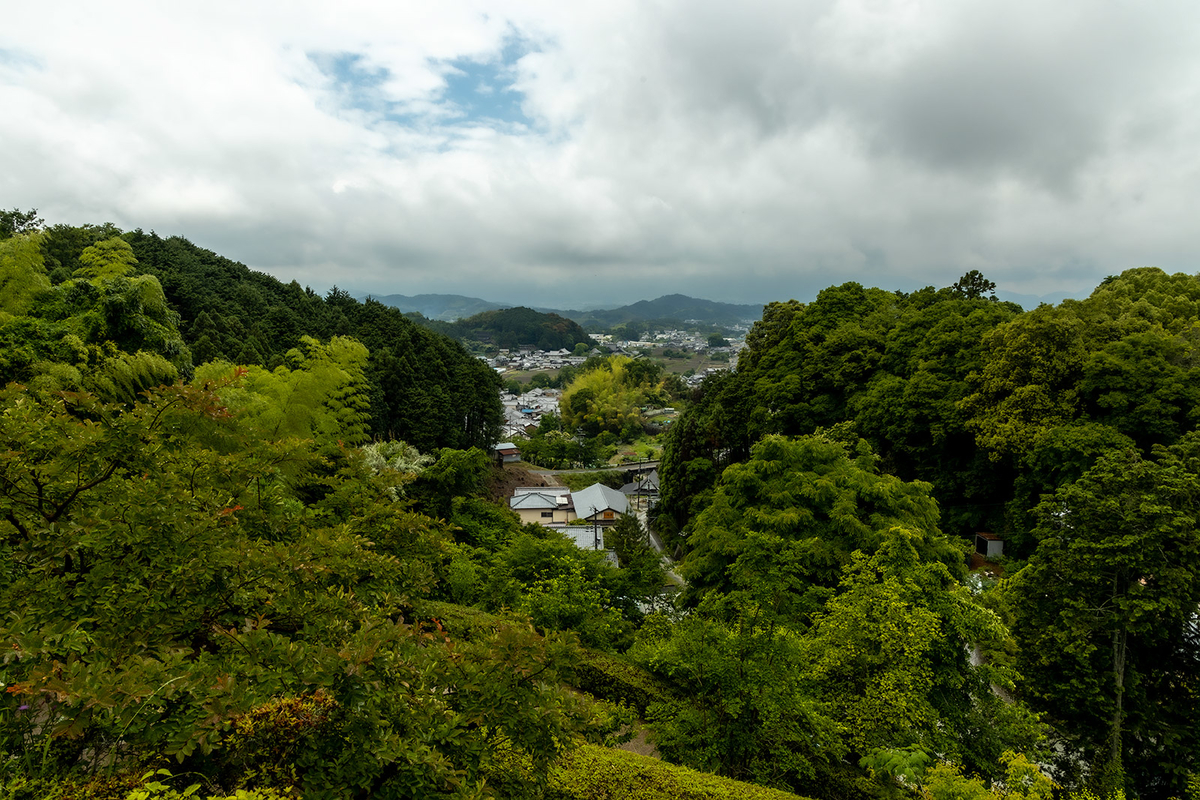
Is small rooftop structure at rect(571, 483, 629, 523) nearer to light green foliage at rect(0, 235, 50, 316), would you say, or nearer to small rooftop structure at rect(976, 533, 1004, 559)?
small rooftop structure at rect(976, 533, 1004, 559)

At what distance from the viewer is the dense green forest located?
9.90 feet

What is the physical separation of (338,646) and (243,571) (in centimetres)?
88

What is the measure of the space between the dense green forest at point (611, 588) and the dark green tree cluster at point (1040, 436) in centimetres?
7

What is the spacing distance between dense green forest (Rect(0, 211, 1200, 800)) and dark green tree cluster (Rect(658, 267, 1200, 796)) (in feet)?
0.24

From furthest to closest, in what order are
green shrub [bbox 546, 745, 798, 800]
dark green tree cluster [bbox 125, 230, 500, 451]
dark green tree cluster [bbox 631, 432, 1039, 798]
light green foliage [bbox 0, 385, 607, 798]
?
dark green tree cluster [bbox 125, 230, 500, 451] → dark green tree cluster [bbox 631, 432, 1039, 798] → green shrub [bbox 546, 745, 798, 800] → light green foliage [bbox 0, 385, 607, 798]

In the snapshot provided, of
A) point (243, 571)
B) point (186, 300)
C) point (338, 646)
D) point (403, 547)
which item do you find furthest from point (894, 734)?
point (186, 300)

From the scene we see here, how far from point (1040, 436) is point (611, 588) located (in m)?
10.8

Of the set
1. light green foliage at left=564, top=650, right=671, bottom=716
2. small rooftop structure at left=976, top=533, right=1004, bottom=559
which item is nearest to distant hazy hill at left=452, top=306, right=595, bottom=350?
small rooftop structure at left=976, top=533, right=1004, bottom=559

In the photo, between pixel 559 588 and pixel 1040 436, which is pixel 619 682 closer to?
pixel 559 588

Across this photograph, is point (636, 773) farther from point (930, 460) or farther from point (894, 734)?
point (930, 460)

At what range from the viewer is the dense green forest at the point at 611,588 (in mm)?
3018

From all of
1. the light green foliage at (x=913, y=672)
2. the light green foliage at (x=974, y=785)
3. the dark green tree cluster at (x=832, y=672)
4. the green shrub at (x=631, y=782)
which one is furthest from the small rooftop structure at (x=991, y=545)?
the green shrub at (x=631, y=782)

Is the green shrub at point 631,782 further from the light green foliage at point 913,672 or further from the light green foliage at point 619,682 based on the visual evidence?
the light green foliage at point 619,682

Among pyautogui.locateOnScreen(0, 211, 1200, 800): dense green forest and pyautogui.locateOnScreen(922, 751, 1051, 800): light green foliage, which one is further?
pyautogui.locateOnScreen(922, 751, 1051, 800): light green foliage
